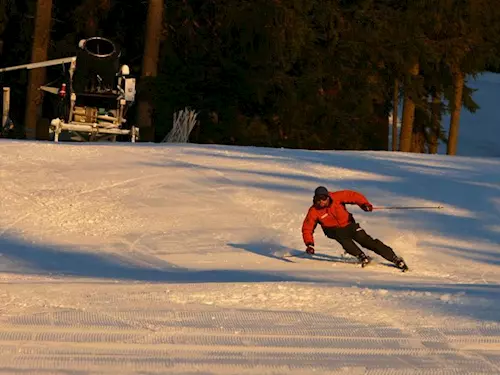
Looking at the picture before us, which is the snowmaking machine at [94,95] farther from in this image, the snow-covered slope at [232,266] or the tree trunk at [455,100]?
the tree trunk at [455,100]

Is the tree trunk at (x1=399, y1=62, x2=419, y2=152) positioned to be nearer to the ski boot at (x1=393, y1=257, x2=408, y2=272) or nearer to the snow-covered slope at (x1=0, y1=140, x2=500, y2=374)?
the snow-covered slope at (x1=0, y1=140, x2=500, y2=374)

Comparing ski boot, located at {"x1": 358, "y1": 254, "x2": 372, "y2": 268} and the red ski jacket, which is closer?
the red ski jacket

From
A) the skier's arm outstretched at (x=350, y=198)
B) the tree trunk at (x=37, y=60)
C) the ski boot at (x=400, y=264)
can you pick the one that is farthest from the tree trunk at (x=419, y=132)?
the skier's arm outstretched at (x=350, y=198)

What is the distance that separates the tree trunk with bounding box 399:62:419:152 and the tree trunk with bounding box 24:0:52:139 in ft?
39.9

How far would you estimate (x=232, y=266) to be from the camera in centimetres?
1584

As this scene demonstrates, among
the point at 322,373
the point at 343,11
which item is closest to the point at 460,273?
the point at 322,373

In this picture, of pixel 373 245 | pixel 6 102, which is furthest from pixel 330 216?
pixel 6 102

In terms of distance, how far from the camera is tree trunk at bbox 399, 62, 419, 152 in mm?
39844

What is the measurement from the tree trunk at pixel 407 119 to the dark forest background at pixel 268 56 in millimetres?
73

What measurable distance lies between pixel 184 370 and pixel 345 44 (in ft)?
102

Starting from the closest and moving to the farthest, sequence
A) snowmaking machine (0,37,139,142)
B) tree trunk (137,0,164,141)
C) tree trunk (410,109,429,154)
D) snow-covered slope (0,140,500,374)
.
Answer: snow-covered slope (0,140,500,374) < snowmaking machine (0,37,139,142) < tree trunk (137,0,164,141) < tree trunk (410,109,429,154)

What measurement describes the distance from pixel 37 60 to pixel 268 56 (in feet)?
22.7

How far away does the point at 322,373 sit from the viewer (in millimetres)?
8219

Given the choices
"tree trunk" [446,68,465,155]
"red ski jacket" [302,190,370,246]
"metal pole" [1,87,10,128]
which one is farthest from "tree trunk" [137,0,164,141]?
"red ski jacket" [302,190,370,246]
